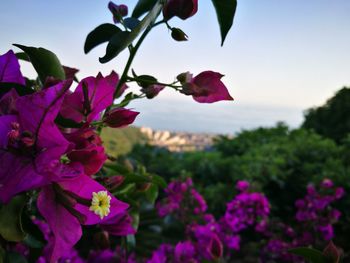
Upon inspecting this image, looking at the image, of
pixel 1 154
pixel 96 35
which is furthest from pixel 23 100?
pixel 96 35

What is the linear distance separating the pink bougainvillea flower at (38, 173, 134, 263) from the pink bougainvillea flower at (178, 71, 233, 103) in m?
0.12

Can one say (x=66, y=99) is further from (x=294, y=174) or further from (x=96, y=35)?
(x=294, y=174)

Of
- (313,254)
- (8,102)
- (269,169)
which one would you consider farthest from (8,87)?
(269,169)

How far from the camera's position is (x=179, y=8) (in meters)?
0.37

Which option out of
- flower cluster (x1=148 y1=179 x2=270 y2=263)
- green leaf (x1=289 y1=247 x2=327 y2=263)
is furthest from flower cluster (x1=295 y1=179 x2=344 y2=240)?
green leaf (x1=289 y1=247 x2=327 y2=263)

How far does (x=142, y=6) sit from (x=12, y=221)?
10.7 inches

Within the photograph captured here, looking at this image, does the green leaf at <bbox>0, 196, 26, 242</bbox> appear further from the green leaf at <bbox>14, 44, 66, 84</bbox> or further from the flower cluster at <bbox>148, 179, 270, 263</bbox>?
the flower cluster at <bbox>148, 179, 270, 263</bbox>

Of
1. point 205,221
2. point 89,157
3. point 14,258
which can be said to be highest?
point 89,157

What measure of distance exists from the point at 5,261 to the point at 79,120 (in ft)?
0.54

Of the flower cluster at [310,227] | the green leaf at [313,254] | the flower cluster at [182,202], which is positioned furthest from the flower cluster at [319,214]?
the green leaf at [313,254]

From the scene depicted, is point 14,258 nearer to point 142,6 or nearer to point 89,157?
point 89,157

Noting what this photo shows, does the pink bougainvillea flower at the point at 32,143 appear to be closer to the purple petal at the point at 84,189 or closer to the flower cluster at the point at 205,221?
the purple petal at the point at 84,189

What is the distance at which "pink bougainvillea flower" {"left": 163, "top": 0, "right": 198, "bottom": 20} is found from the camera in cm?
37

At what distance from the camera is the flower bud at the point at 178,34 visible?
1.25ft
